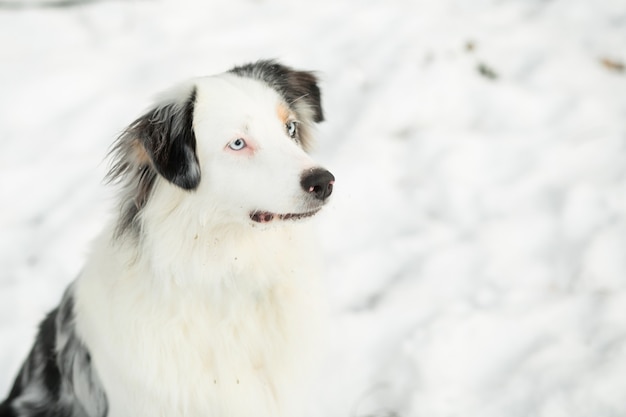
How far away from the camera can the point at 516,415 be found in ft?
9.98

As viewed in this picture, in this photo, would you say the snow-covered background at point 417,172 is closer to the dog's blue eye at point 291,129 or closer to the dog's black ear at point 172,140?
the dog's black ear at point 172,140

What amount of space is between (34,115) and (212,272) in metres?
3.29

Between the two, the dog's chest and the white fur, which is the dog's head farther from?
the dog's chest

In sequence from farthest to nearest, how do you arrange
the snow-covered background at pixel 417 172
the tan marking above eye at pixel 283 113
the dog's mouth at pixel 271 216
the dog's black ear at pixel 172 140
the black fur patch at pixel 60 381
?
the snow-covered background at pixel 417 172, the black fur patch at pixel 60 381, the tan marking above eye at pixel 283 113, the dog's mouth at pixel 271 216, the dog's black ear at pixel 172 140

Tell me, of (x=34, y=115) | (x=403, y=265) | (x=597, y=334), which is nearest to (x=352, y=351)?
(x=403, y=265)

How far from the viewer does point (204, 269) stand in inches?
96.6

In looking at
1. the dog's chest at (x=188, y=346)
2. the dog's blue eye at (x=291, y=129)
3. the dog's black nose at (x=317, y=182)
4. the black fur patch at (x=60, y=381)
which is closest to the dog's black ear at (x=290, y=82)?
the dog's blue eye at (x=291, y=129)

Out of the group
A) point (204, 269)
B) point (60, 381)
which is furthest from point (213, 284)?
point (60, 381)

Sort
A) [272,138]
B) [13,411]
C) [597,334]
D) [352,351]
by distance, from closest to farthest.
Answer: [272,138], [13,411], [597,334], [352,351]

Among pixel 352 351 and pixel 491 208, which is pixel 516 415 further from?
pixel 491 208

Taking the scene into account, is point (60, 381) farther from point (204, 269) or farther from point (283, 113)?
point (283, 113)

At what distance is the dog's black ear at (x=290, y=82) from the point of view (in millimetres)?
2740

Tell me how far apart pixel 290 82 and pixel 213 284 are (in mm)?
910

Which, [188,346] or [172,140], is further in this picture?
[188,346]
